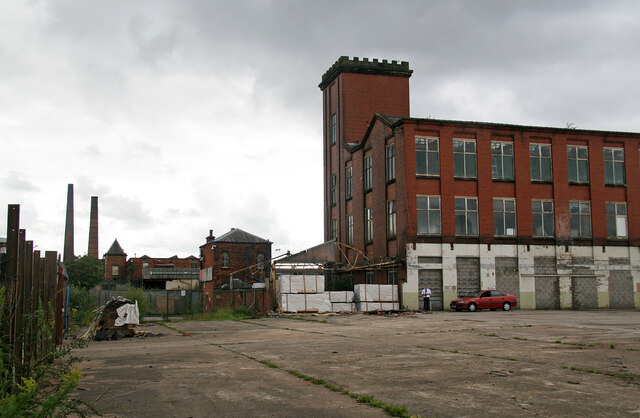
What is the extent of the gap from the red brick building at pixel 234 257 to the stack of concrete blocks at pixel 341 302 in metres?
25.9

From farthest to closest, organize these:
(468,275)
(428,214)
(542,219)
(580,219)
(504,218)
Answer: (580,219) → (542,219) → (504,218) → (468,275) → (428,214)

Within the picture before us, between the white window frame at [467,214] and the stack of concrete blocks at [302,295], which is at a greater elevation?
the white window frame at [467,214]

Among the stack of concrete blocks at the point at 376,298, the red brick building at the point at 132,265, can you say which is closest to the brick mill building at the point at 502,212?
the stack of concrete blocks at the point at 376,298

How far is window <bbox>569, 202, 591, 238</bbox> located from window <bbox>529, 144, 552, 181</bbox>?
2.72 m

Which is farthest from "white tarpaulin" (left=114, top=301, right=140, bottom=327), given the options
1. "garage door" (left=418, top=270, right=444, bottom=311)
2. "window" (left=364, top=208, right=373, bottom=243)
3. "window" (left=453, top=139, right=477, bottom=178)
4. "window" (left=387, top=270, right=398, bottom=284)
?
"window" (left=453, top=139, right=477, bottom=178)

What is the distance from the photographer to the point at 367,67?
4828 cm

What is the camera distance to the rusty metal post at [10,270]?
282 inches

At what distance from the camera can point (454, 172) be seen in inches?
1468

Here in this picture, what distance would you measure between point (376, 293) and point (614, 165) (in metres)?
20.1

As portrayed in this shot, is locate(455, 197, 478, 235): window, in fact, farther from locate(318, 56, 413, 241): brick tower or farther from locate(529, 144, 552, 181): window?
locate(318, 56, 413, 241): brick tower

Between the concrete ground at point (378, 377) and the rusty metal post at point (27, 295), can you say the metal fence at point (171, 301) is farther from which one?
the rusty metal post at point (27, 295)

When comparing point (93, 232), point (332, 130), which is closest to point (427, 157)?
point (332, 130)

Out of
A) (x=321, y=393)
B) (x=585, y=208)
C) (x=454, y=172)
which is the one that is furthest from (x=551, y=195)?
(x=321, y=393)

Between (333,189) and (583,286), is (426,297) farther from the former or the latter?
(333,189)
